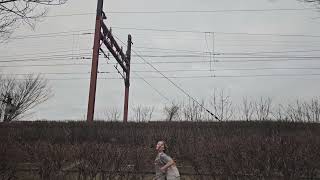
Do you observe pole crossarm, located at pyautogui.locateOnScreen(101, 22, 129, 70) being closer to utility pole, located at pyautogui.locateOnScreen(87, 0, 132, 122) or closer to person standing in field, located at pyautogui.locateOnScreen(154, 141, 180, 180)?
utility pole, located at pyautogui.locateOnScreen(87, 0, 132, 122)

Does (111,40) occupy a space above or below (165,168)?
above

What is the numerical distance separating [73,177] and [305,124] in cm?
1141

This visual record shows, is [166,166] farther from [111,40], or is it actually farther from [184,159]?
[111,40]

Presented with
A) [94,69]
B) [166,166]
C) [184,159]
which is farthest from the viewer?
[94,69]

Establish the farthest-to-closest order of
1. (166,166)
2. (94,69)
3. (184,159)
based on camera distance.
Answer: (94,69) → (184,159) → (166,166)

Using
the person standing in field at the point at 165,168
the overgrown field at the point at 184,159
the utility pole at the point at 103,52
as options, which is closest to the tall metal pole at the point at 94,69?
the utility pole at the point at 103,52

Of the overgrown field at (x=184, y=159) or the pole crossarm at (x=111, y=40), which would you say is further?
the pole crossarm at (x=111, y=40)

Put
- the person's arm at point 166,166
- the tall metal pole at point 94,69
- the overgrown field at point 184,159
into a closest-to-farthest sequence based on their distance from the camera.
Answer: the person's arm at point 166,166, the overgrown field at point 184,159, the tall metal pole at point 94,69

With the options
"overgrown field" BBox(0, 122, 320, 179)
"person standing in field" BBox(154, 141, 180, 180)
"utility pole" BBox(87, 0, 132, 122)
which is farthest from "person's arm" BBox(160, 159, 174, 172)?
"utility pole" BBox(87, 0, 132, 122)

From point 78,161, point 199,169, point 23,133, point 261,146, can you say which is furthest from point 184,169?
point 23,133

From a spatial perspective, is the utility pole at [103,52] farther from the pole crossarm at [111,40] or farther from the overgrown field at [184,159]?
the overgrown field at [184,159]

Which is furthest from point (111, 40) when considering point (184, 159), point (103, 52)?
point (184, 159)

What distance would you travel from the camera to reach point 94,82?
65.4 ft

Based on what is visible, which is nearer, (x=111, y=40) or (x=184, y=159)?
(x=184, y=159)
